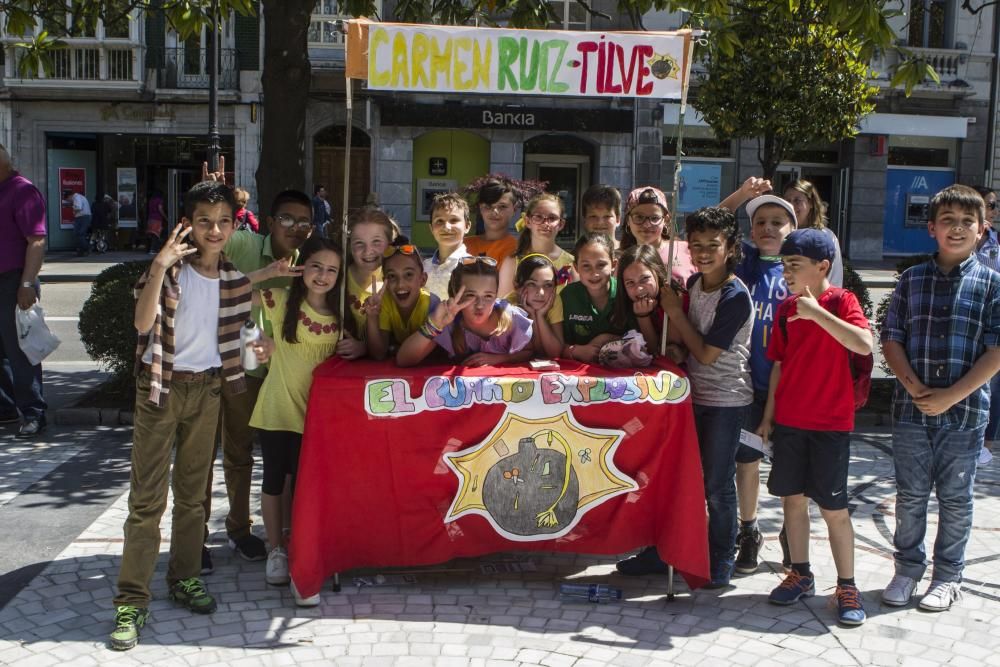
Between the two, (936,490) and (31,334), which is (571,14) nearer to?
(31,334)

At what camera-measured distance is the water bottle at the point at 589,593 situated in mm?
4570

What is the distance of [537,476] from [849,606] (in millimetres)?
1475

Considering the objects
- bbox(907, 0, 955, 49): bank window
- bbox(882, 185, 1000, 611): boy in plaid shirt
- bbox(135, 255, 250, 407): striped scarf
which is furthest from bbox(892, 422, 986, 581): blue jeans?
bbox(907, 0, 955, 49): bank window

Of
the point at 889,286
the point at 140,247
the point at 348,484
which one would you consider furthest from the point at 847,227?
the point at 348,484

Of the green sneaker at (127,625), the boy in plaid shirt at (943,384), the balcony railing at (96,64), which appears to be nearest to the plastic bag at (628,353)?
the boy in plaid shirt at (943,384)

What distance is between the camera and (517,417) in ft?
14.8

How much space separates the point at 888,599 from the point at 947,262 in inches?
61.4

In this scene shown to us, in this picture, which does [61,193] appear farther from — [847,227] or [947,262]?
[947,262]

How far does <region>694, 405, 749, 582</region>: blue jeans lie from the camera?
183 inches

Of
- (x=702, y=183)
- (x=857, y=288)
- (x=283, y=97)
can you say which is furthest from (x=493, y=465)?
(x=702, y=183)

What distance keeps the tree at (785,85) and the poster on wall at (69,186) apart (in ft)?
60.8

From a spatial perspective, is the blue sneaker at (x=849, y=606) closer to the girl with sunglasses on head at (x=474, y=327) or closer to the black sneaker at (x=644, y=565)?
the black sneaker at (x=644, y=565)

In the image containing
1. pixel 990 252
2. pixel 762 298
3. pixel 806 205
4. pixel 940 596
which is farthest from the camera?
pixel 990 252

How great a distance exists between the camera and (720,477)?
4.66 m
